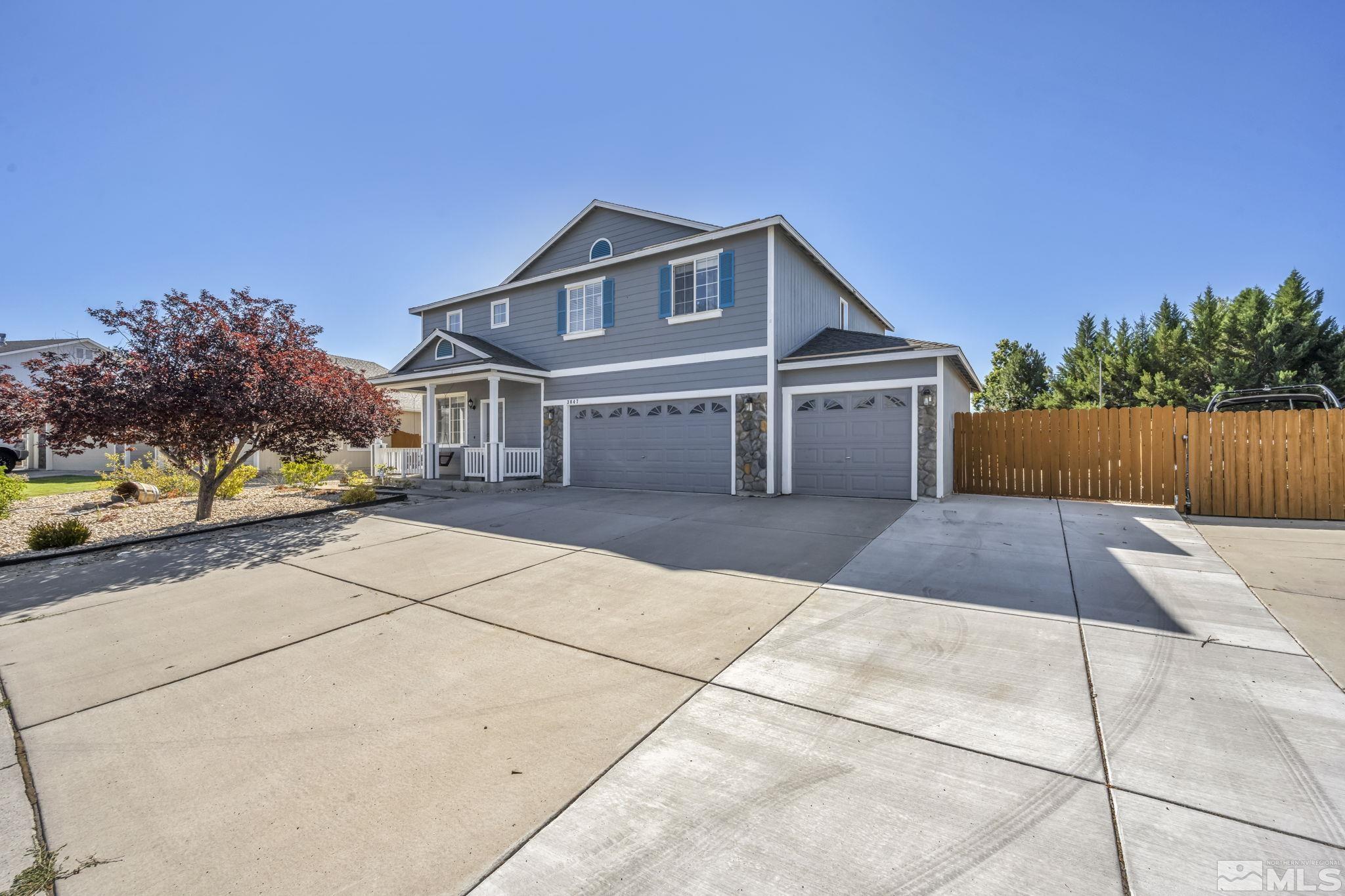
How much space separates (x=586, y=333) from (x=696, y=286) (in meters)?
3.28

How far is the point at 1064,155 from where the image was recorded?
10.9 meters

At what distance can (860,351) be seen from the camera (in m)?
10.4

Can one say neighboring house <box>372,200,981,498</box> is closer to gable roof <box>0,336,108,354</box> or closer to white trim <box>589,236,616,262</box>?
white trim <box>589,236,616,262</box>

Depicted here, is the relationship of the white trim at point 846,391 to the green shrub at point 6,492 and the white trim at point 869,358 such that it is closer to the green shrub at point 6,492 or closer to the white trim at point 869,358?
the white trim at point 869,358

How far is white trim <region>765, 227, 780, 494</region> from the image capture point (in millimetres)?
10820

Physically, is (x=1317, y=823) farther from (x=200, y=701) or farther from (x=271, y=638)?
(x=271, y=638)

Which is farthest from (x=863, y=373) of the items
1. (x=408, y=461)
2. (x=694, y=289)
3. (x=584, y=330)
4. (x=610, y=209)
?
(x=408, y=461)

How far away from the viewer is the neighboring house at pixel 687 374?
10414 millimetres

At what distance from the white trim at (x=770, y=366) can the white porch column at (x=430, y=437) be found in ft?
29.2

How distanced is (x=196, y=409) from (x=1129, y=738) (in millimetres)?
11251

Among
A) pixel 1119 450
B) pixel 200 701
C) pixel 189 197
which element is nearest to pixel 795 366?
pixel 1119 450

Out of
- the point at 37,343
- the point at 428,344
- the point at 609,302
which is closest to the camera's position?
the point at 609,302

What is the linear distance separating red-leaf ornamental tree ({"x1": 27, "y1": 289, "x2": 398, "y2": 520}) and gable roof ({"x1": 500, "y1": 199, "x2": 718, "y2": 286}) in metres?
6.48

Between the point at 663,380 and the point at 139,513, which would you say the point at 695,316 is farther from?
the point at 139,513
